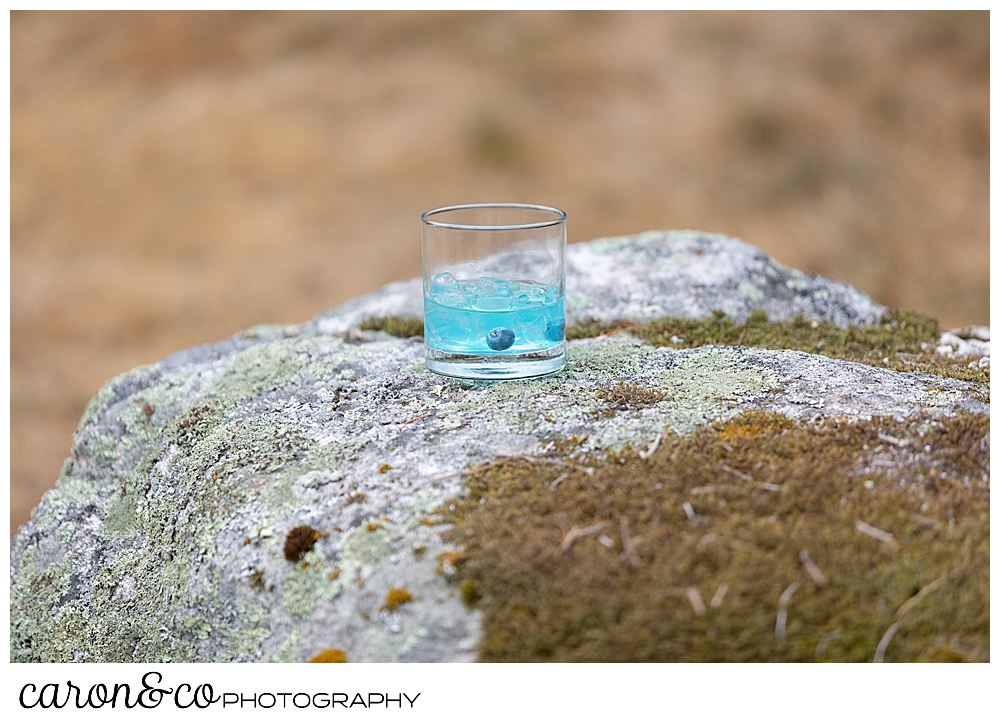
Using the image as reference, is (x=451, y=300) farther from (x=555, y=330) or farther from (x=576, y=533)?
(x=576, y=533)

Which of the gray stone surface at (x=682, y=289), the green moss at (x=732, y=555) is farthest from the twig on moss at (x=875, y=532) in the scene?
the gray stone surface at (x=682, y=289)

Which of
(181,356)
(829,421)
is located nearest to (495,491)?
(829,421)

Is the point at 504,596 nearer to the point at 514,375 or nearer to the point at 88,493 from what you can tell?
the point at 514,375

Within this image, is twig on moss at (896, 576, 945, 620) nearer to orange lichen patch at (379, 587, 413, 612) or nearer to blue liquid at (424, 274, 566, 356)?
orange lichen patch at (379, 587, 413, 612)

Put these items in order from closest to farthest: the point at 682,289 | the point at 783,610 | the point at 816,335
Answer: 1. the point at 783,610
2. the point at 816,335
3. the point at 682,289

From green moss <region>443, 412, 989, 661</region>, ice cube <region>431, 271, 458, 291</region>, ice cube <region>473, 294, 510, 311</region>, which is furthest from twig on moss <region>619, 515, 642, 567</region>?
ice cube <region>431, 271, 458, 291</region>

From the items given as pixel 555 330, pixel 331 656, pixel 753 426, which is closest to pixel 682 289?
pixel 555 330
